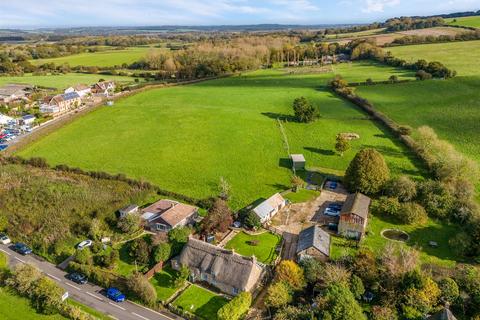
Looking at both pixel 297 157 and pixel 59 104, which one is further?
pixel 59 104

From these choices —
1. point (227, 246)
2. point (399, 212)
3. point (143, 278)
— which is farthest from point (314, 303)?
point (399, 212)

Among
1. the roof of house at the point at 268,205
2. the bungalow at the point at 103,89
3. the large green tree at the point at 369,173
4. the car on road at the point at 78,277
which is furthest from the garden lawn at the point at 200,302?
the bungalow at the point at 103,89

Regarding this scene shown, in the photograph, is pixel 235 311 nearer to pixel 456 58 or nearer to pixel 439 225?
pixel 439 225

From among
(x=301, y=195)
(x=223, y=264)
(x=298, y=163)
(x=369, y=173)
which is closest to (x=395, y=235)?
(x=369, y=173)

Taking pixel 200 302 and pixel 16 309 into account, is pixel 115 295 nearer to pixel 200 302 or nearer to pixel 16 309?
pixel 200 302

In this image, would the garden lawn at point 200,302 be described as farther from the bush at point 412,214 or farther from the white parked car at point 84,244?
the bush at point 412,214

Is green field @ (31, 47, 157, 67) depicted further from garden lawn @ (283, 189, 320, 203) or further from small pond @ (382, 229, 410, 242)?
small pond @ (382, 229, 410, 242)
